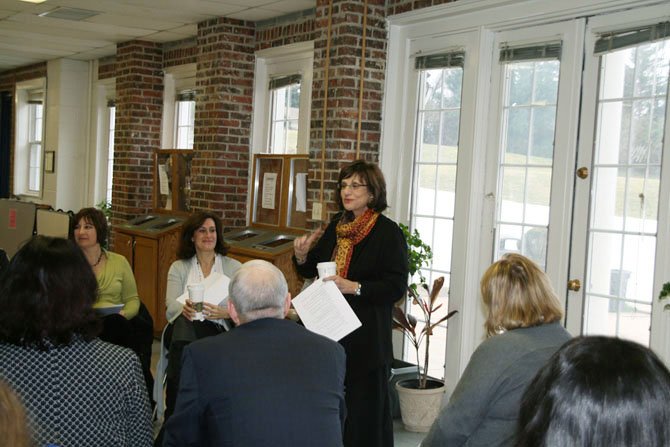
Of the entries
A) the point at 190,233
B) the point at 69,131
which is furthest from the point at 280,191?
the point at 69,131

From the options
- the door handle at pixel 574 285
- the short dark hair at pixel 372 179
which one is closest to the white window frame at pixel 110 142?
the short dark hair at pixel 372 179

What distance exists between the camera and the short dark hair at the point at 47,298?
2320mm

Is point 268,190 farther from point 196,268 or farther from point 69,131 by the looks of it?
point 69,131

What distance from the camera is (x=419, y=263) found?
5504 mm

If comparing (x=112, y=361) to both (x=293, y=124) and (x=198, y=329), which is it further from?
(x=293, y=124)

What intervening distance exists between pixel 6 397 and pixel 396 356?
5.16m

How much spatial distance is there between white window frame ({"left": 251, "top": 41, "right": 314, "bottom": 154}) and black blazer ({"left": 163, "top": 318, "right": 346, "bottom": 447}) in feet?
16.2

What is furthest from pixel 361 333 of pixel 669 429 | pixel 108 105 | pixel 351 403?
pixel 108 105

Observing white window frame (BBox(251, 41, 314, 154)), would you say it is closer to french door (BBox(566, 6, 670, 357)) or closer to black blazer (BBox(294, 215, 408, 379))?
french door (BBox(566, 6, 670, 357))

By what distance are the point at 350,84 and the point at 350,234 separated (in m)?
2.17

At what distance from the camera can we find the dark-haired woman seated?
7.59ft

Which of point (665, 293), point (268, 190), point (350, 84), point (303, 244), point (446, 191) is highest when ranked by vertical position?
point (350, 84)

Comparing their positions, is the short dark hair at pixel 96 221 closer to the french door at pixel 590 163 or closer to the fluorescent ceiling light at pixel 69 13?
the french door at pixel 590 163

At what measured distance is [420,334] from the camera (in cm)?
569
